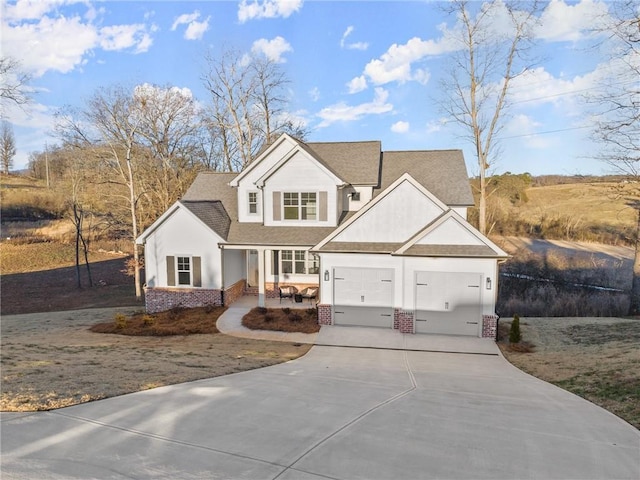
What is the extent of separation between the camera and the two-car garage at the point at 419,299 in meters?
14.1

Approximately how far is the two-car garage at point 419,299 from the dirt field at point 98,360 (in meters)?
3.02

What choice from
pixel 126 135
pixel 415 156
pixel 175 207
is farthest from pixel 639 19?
pixel 126 135

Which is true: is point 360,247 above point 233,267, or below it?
above

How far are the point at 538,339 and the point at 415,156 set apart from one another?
11288 millimetres

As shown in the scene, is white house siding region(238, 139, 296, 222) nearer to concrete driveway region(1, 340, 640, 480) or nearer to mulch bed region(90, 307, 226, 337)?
mulch bed region(90, 307, 226, 337)

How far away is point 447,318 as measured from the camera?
14289 millimetres

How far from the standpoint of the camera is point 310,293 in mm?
18766

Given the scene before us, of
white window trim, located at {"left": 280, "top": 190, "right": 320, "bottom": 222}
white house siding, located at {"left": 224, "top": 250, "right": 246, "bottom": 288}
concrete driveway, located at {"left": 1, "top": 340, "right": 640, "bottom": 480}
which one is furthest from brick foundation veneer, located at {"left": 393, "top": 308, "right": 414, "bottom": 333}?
white house siding, located at {"left": 224, "top": 250, "right": 246, "bottom": 288}

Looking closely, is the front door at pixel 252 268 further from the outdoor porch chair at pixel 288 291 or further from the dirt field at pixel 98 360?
the dirt field at pixel 98 360

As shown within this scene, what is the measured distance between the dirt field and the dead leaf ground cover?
7.24m

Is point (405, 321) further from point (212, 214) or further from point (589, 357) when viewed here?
point (212, 214)

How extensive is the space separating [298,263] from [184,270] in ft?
17.8

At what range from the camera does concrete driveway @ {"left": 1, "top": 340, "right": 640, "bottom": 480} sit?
509 cm

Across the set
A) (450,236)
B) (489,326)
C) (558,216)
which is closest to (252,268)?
(450,236)
